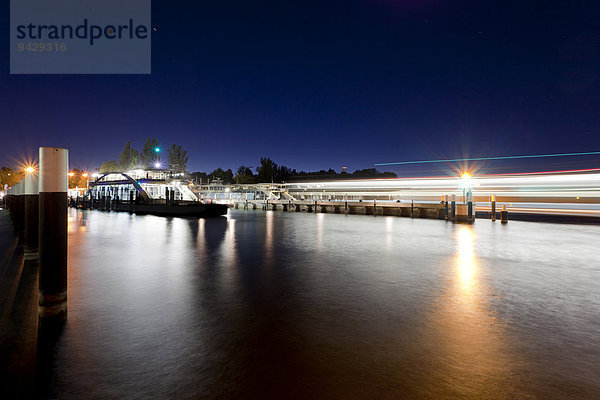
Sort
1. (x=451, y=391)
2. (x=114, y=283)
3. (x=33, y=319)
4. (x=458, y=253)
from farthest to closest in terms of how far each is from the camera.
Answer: (x=458, y=253), (x=114, y=283), (x=33, y=319), (x=451, y=391)

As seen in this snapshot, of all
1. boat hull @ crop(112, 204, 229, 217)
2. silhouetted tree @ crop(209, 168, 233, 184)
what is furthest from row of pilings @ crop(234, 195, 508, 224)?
silhouetted tree @ crop(209, 168, 233, 184)

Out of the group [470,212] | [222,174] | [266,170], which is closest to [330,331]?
[470,212]

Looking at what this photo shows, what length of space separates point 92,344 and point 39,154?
2579 mm

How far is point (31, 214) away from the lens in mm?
8906

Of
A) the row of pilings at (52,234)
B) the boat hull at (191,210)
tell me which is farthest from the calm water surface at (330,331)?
the boat hull at (191,210)

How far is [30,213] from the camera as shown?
8.89 metres

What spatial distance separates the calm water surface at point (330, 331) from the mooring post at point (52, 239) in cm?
34

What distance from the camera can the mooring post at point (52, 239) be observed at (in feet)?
14.1

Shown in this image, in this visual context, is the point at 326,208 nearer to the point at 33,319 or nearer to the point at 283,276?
the point at 283,276

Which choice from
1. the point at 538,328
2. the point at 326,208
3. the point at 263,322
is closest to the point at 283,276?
the point at 263,322

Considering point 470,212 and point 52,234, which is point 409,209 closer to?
point 470,212

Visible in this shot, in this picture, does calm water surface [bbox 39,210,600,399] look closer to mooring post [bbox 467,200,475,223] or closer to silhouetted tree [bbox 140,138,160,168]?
mooring post [bbox 467,200,475,223]

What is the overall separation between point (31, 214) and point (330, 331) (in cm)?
906

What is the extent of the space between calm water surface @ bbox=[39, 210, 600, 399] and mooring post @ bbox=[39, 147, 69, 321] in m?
0.34
